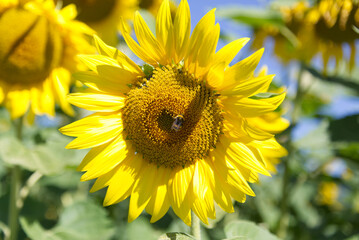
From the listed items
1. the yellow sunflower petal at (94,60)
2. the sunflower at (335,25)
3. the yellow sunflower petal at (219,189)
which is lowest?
the yellow sunflower petal at (219,189)

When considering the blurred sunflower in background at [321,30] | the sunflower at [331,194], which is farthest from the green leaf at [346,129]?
the sunflower at [331,194]

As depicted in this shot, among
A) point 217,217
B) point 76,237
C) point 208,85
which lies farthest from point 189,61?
point 76,237

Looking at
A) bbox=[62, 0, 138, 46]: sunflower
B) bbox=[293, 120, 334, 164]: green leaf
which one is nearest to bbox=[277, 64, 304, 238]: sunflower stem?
bbox=[293, 120, 334, 164]: green leaf

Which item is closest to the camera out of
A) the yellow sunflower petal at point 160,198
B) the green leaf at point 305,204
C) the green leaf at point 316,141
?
the yellow sunflower petal at point 160,198

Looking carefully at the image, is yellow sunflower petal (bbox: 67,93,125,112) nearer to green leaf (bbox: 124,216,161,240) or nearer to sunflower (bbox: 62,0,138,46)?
green leaf (bbox: 124,216,161,240)

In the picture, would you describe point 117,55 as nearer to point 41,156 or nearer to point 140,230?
point 41,156

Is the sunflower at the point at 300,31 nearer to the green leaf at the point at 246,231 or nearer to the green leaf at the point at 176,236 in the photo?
the green leaf at the point at 246,231

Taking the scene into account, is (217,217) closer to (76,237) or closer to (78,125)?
(78,125)
